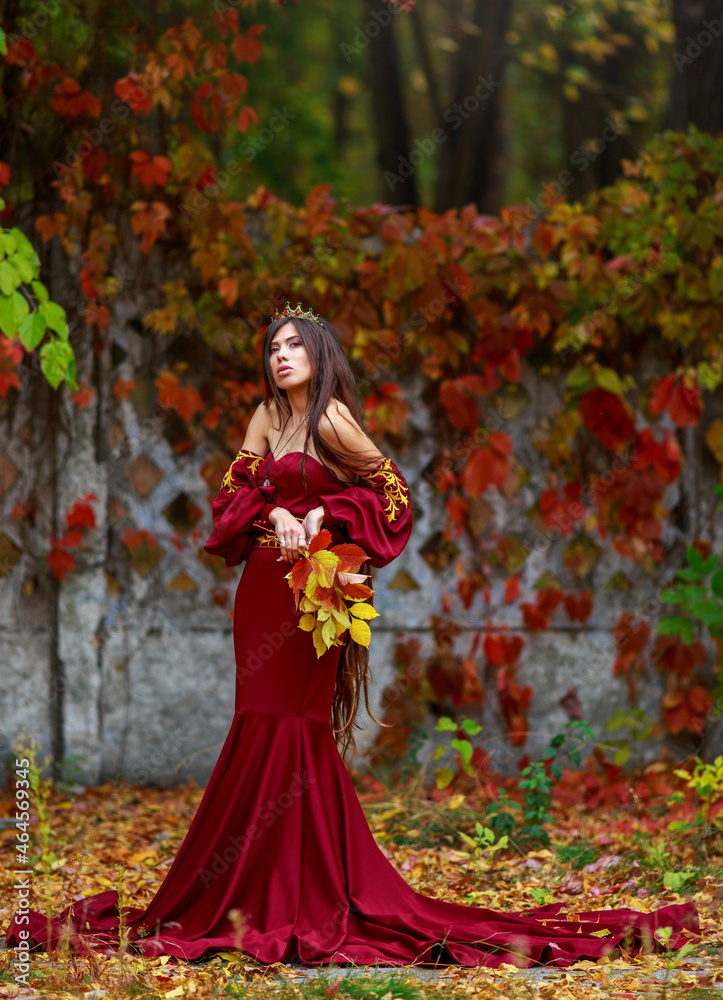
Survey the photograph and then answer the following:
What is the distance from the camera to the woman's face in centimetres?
280

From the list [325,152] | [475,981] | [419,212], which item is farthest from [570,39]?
[475,981]

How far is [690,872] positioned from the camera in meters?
3.07

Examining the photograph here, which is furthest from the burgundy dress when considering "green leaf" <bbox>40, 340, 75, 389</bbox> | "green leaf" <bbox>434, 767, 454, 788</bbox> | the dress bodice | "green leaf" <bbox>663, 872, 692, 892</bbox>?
"green leaf" <bbox>434, 767, 454, 788</bbox>

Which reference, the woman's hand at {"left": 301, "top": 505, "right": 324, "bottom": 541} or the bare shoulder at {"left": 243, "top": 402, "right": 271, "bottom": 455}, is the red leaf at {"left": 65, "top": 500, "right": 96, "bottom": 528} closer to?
the bare shoulder at {"left": 243, "top": 402, "right": 271, "bottom": 455}

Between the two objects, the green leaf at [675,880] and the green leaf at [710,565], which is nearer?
the green leaf at [675,880]

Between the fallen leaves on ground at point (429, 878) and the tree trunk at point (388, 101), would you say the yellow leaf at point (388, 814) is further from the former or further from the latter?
the tree trunk at point (388, 101)

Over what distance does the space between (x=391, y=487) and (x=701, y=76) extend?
2917mm

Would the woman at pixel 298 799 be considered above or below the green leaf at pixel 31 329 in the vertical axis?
below

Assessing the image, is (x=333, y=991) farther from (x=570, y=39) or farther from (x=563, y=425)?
(x=570, y=39)

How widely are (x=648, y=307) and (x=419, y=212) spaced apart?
1.02 m

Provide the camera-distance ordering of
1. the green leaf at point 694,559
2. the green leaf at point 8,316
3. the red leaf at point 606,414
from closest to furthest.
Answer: the green leaf at point 8,316 < the green leaf at point 694,559 < the red leaf at point 606,414

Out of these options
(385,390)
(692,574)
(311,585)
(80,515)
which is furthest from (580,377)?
(80,515)

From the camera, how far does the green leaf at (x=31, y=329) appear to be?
9.78ft

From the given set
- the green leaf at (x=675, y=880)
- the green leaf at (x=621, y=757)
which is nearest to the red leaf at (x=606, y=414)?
the green leaf at (x=621, y=757)
